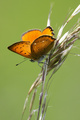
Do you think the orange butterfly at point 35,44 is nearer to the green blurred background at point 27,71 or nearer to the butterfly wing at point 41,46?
the butterfly wing at point 41,46

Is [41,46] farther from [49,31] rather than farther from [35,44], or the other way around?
[49,31]

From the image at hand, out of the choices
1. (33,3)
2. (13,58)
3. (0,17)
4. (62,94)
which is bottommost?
(62,94)

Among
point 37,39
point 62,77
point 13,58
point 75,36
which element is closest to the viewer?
point 75,36

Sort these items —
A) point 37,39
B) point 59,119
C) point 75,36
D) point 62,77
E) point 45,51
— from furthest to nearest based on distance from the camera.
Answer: point 62,77, point 59,119, point 45,51, point 37,39, point 75,36

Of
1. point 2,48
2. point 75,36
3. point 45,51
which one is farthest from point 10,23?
point 75,36

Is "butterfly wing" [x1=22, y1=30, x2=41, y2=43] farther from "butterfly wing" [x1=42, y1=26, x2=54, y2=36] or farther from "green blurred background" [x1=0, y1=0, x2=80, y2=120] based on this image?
"green blurred background" [x1=0, y1=0, x2=80, y2=120]

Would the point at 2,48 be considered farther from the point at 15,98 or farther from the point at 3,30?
the point at 15,98
